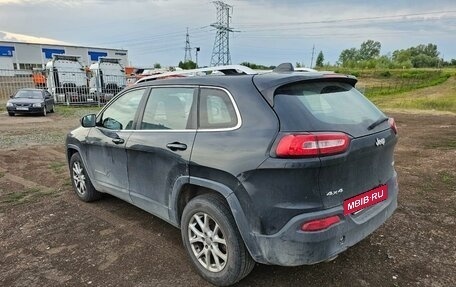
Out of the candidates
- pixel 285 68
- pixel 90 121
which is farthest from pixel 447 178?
pixel 90 121

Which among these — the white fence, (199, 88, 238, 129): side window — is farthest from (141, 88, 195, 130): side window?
the white fence

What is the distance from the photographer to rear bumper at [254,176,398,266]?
2.39m

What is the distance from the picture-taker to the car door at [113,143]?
3.86 meters

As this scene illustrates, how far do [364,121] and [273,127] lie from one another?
89 centimetres

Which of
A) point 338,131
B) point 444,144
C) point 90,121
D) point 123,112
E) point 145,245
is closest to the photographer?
point 338,131

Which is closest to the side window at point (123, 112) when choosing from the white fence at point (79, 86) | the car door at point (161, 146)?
the car door at point (161, 146)

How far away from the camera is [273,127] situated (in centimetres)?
248

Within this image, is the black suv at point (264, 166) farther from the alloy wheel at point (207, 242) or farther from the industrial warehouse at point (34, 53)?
the industrial warehouse at point (34, 53)

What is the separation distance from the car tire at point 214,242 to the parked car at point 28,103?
15.9 metres

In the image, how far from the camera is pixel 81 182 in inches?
195

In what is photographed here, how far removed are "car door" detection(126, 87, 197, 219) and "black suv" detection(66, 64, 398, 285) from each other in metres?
0.01

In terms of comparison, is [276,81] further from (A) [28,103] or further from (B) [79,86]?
(B) [79,86]

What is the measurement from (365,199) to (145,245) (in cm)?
223

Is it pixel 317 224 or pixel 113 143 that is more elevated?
pixel 113 143
